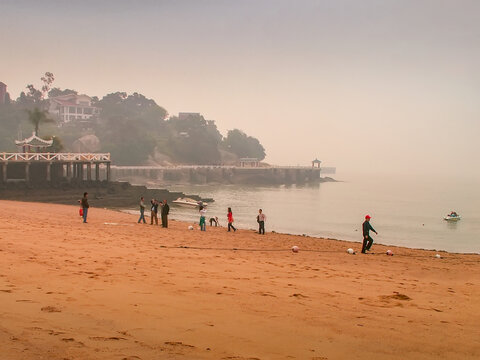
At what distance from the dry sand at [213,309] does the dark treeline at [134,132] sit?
72357 mm

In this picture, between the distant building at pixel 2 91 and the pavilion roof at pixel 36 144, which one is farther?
the distant building at pixel 2 91

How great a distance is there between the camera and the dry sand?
20.0 ft

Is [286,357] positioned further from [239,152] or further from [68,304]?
[239,152]

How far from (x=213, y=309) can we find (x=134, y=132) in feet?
385

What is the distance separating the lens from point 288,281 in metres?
11.1

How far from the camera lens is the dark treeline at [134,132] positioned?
118688mm

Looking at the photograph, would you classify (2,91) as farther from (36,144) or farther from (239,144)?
(36,144)

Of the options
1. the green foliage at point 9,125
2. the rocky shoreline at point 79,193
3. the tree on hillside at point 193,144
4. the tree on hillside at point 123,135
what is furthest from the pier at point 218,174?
the rocky shoreline at point 79,193

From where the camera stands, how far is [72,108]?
15150cm

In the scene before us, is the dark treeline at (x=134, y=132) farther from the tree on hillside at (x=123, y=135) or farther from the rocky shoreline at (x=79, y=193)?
the rocky shoreline at (x=79, y=193)

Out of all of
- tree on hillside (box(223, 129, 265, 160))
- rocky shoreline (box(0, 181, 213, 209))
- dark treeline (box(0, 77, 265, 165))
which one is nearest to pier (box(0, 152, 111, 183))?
rocky shoreline (box(0, 181, 213, 209))

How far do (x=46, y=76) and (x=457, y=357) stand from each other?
522ft

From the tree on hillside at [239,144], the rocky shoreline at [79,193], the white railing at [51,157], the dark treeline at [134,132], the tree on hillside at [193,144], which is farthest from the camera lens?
the tree on hillside at [239,144]

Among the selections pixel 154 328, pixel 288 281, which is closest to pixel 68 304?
pixel 154 328
